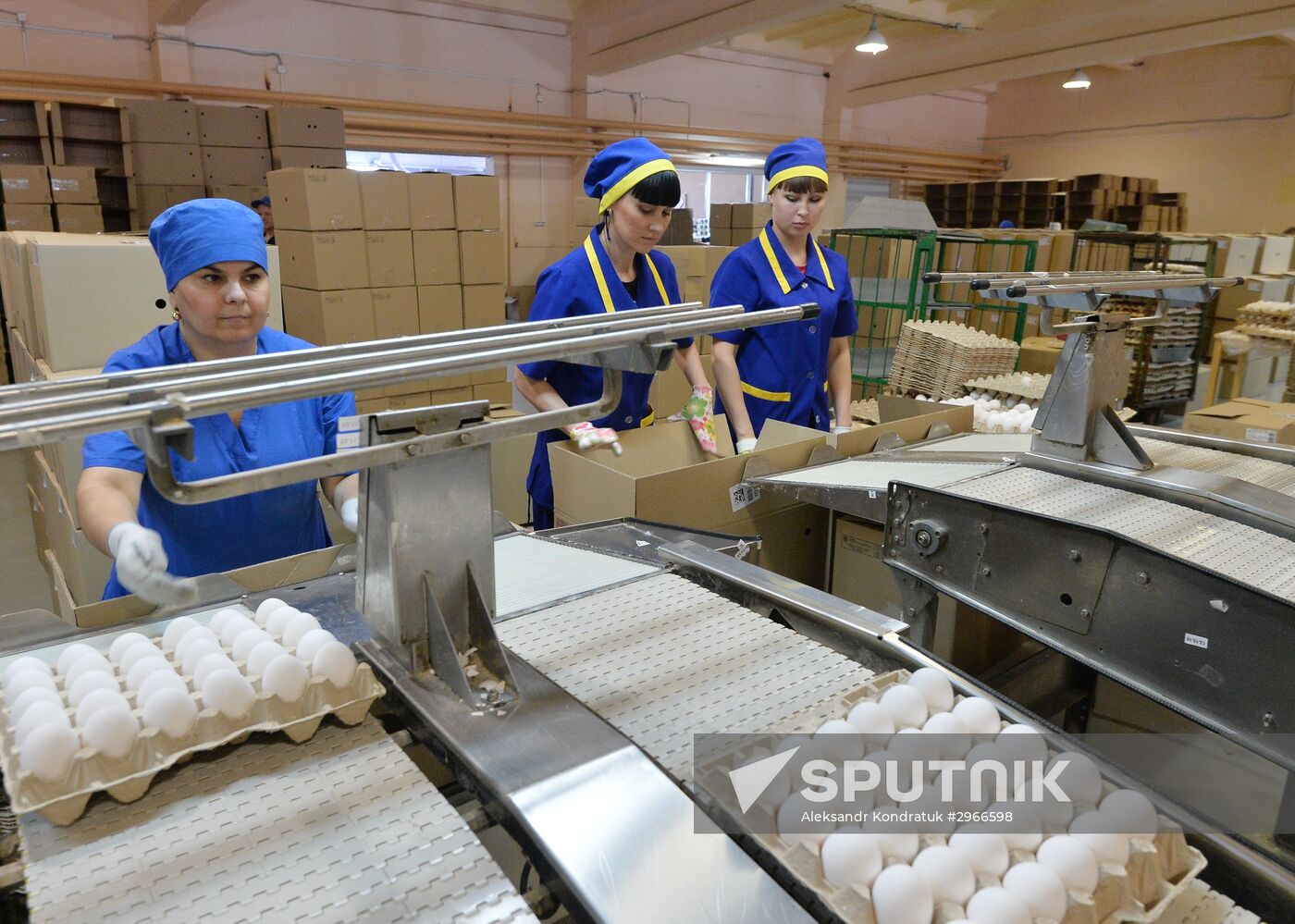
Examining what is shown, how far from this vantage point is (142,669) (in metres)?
0.81

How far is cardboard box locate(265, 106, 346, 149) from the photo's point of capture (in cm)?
536

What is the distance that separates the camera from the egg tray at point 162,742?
0.69 metres

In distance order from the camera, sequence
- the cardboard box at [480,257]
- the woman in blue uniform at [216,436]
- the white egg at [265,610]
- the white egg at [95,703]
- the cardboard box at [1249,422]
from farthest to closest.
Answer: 1. the cardboard box at [480,257]
2. the cardboard box at [1249,422]
3. the woman in blue uniform at [216,436]
4. the white egg at [265,610]
5. the white egg at [95,703]

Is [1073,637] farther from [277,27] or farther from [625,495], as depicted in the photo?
[277,27]

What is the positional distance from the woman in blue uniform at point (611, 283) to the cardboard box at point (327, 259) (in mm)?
2301

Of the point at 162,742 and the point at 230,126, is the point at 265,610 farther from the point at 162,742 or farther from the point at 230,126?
the point at 230,126

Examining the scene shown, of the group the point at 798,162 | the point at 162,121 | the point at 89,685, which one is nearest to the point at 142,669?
the point at 89,685

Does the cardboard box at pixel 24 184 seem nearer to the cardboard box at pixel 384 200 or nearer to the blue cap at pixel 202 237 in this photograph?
the cardboard box at pixel 384 200

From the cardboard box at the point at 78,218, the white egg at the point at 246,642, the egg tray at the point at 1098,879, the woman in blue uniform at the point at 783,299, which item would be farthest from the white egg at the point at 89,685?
the cardboard box at the point at 78,218

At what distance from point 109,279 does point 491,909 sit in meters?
2.68

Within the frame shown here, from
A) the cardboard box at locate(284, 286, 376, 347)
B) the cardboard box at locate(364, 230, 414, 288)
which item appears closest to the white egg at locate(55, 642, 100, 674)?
the cardboard box at locate(284, 286, 376, 347)

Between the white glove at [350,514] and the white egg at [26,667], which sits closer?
the white egg at [26,667]

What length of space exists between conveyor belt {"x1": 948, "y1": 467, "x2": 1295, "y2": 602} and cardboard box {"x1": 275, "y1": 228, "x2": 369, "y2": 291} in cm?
344

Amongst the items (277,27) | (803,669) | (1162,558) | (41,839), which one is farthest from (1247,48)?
(41,839)
